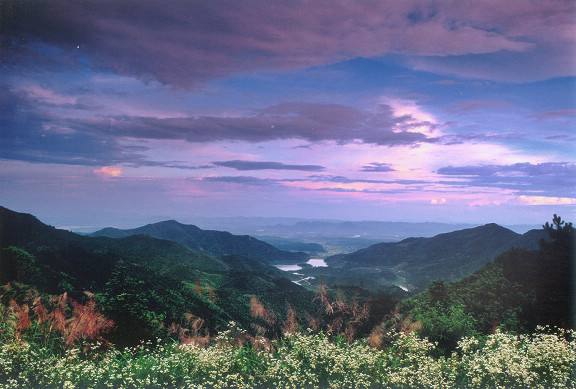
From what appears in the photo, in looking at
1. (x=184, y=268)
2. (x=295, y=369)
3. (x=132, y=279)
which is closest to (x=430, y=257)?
(x=184, y=268)

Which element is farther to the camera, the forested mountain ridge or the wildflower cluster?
the forested mountain ridge

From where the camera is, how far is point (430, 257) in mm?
142750

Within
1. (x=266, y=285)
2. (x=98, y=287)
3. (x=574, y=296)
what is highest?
(x=574, y=296)

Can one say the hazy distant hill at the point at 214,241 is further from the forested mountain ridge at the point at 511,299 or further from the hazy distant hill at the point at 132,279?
Result: the forested mountain ridge at the point at 511,299

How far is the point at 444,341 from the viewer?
1445cm

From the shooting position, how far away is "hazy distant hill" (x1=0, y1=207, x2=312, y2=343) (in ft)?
71.6

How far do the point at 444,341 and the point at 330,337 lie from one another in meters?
3.89

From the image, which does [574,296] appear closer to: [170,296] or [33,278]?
[170,296]

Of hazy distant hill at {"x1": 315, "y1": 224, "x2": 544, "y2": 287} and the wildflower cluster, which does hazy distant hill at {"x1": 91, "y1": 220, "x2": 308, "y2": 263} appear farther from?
the wildflower cluster

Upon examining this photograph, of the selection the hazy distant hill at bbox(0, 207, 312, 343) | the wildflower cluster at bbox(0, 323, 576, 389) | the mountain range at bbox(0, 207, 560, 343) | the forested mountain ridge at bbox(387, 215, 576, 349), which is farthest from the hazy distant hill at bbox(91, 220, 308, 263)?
the wildflower cluster at bbox(0, 323, 576, 389)

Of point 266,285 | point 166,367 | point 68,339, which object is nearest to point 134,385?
point 166,367

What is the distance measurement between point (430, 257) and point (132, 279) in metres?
127

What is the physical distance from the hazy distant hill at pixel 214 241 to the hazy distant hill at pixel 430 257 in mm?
20048

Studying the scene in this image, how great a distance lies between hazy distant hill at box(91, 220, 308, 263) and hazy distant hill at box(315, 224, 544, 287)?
2005 cm
